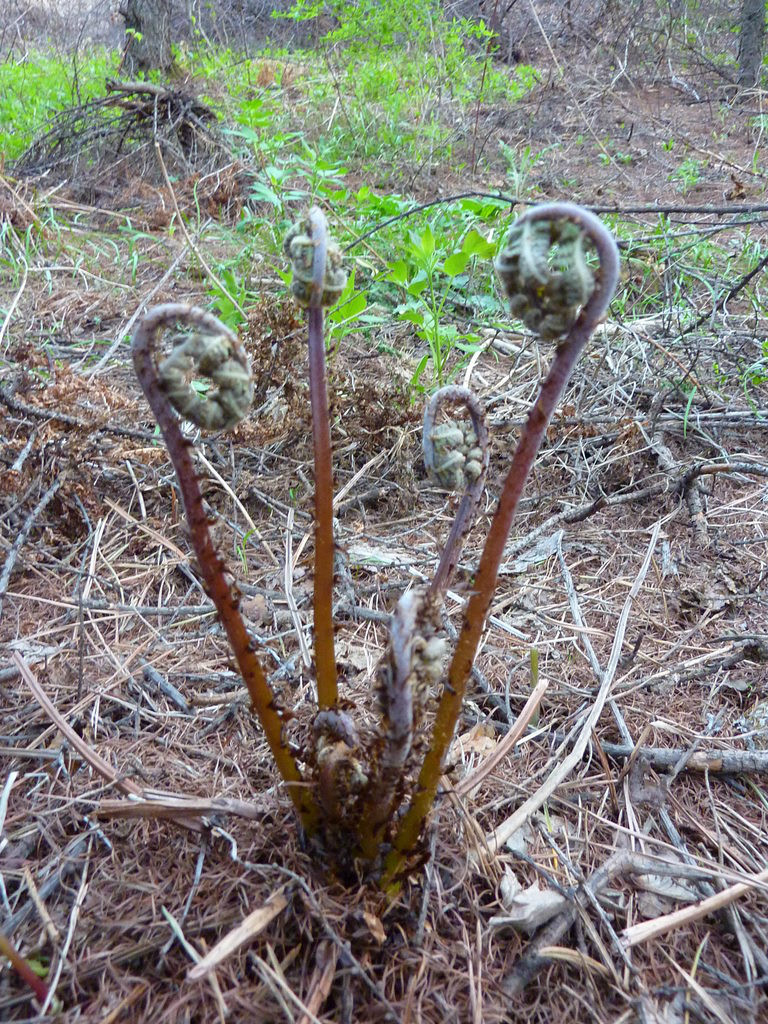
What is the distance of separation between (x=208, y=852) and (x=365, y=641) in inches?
28.9

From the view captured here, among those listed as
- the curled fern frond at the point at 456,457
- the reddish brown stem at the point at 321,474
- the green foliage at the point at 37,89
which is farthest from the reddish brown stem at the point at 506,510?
the green foliage at the point at 37,89

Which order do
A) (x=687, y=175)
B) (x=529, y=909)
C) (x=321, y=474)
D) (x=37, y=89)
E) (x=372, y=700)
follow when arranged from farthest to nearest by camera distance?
(x=37, y=89), (x=687, y=175), (x=372, y=700), (x=529, y=909), (x=321, y=474)

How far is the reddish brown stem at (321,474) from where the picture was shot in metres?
1.11

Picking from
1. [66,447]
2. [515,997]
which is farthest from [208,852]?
[66,447]

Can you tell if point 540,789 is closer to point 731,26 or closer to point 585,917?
point 585,917

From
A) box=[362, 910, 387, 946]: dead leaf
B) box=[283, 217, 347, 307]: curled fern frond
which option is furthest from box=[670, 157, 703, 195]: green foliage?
box=[362, 910, 387, 946]: dead leaf

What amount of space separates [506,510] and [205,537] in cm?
47

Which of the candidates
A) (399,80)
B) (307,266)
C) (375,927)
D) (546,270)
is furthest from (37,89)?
(375,927)

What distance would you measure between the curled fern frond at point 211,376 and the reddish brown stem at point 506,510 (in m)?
0.42

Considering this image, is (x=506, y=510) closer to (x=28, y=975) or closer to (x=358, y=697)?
(x=358, y=697)

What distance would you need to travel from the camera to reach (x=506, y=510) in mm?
1097

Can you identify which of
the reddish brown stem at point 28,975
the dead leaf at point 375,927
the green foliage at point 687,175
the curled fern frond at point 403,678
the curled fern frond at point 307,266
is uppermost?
the curled fern frond at point 307,266

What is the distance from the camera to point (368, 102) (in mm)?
6285

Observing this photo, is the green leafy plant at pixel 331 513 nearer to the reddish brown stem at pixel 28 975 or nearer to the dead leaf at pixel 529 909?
the dead leaf at pixel 529 909
